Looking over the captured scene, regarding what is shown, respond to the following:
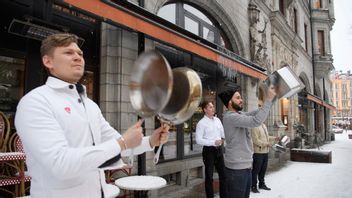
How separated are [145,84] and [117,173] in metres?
4.26

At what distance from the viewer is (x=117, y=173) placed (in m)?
5.38

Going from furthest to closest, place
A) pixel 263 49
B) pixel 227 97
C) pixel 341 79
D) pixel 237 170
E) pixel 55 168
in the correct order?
pixel 341 79
pixel 263 49
pixel 227 97
pixel 237 170
pixel 55 168

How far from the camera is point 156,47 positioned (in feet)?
24.2

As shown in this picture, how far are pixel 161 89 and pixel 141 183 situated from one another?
257cm

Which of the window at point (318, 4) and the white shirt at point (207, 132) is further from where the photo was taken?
the window at point (318, 4)

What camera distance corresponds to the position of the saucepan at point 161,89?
4.53ft

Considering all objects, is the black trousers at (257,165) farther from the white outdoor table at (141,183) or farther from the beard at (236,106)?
the white outdoor table at (141,183)

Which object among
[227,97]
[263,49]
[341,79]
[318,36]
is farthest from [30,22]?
[341,79]

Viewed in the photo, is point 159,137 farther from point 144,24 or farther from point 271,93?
point 144,24

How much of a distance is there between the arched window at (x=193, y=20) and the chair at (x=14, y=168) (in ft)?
16.5

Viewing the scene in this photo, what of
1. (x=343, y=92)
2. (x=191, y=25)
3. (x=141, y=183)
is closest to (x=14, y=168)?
(x=141, y=183)

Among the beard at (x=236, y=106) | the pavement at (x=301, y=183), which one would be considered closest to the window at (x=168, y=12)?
the pavement at (x=301, y=183)

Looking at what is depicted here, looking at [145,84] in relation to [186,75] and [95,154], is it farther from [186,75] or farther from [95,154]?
[95,154]

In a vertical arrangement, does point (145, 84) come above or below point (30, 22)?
below
